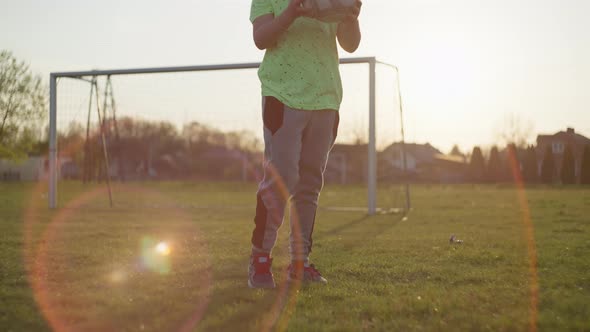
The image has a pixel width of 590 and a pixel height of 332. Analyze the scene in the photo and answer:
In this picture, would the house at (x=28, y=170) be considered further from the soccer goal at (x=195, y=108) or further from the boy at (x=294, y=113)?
the boy at (x=294, y=113)

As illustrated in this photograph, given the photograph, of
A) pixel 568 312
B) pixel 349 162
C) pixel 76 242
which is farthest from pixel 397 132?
pixel 349 162

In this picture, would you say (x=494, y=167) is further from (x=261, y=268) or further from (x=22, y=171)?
(x=22, y=171)

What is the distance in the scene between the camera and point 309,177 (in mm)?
3055

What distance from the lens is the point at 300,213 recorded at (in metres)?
3.09

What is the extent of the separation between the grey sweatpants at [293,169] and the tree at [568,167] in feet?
34.7

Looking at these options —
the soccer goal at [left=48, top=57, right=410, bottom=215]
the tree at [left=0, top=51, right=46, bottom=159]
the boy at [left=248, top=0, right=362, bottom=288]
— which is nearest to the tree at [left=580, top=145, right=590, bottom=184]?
the soccer goal at [left=48, top=57, right=410, bottom=215]

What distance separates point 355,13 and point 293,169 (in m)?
0.83

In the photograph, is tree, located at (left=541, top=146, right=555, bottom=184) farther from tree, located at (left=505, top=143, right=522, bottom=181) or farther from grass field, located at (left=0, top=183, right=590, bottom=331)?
tree, located at (left=505, top=143, right=522, bottom=181)

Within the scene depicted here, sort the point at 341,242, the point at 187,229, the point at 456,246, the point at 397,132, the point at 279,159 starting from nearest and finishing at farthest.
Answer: the point at 279,159, the point at 456,246, the point at 341,242, the point at 187,229, the point at 397,132

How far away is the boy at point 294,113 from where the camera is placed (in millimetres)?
2811

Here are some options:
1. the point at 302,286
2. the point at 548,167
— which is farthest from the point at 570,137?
the point at 302,286

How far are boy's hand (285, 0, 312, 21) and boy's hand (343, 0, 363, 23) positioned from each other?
0.24m

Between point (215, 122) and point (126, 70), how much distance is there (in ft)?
7.81

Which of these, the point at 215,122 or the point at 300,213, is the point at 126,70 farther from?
the point at 300,213
